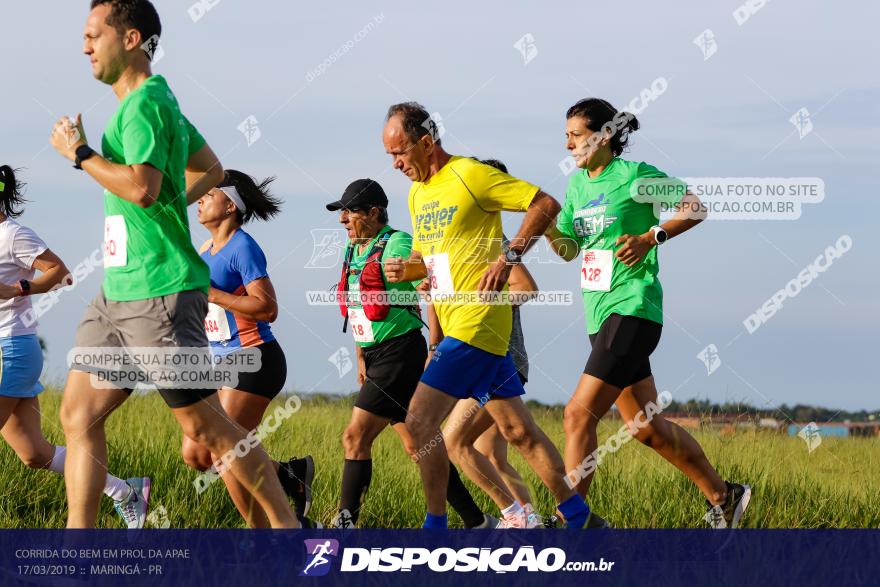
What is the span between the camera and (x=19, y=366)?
6.74m

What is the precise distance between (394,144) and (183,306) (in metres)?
1.72

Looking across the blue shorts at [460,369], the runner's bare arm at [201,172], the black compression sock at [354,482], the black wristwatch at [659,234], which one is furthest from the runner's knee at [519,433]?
the runner's bare arm at [201,172]

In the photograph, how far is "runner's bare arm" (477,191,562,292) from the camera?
5574mm

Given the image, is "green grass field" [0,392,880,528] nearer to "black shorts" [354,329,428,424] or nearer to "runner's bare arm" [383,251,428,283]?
"black shorts" [354,329,428,424]

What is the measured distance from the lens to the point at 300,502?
7.14 meters

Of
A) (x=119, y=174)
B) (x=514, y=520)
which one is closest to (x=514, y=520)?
(x=514, y=520)

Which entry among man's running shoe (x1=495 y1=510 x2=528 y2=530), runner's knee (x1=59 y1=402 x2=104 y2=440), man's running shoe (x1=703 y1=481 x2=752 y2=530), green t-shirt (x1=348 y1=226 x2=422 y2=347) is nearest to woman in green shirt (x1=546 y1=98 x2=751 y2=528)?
man's running shoe (x1=703 y1=481 x2=752 y2=530)

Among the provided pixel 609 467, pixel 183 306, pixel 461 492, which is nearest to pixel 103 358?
pixel 183 306

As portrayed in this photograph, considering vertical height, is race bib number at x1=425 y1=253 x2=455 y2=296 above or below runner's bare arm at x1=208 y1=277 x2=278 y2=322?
above

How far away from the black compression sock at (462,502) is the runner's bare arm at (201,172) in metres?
2.32

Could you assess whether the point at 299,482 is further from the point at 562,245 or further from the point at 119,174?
the point at 119,174

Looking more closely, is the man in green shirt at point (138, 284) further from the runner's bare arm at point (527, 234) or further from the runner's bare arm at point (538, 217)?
the runner's bare arm at point (538, 217)

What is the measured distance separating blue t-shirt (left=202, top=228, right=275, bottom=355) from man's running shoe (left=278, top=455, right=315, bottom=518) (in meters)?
0.87

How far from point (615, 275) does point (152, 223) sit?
2.54 metres
